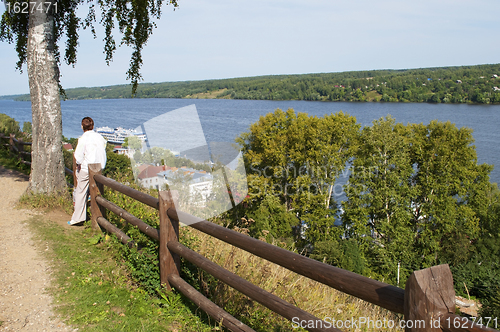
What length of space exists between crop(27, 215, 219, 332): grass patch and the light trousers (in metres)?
0.92

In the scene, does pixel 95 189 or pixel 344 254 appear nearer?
pixel 95 189

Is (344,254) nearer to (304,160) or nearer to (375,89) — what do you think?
(304,160)

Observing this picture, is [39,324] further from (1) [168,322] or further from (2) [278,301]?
(2) [278,301]

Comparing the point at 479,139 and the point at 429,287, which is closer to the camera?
the point at 429,287

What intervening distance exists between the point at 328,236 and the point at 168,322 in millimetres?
25664

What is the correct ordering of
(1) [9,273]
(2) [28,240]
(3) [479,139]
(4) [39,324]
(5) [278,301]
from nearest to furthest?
(5) [278,301]
(4) [39,324]
(1) [9,273]
(2) [28,240]
(3) [479,139]

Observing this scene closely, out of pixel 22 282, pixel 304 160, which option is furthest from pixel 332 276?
pixel 304 160

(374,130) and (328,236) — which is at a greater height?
(374,130)

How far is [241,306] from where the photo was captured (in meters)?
3.88

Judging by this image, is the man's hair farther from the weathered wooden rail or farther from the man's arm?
the weathered wooden rail

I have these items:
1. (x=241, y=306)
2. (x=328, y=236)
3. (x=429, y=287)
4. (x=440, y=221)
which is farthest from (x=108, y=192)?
(x=440, y=221)

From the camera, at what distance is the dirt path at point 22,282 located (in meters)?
3.53

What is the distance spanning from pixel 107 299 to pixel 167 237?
3.16 feet

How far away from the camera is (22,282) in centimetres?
431
